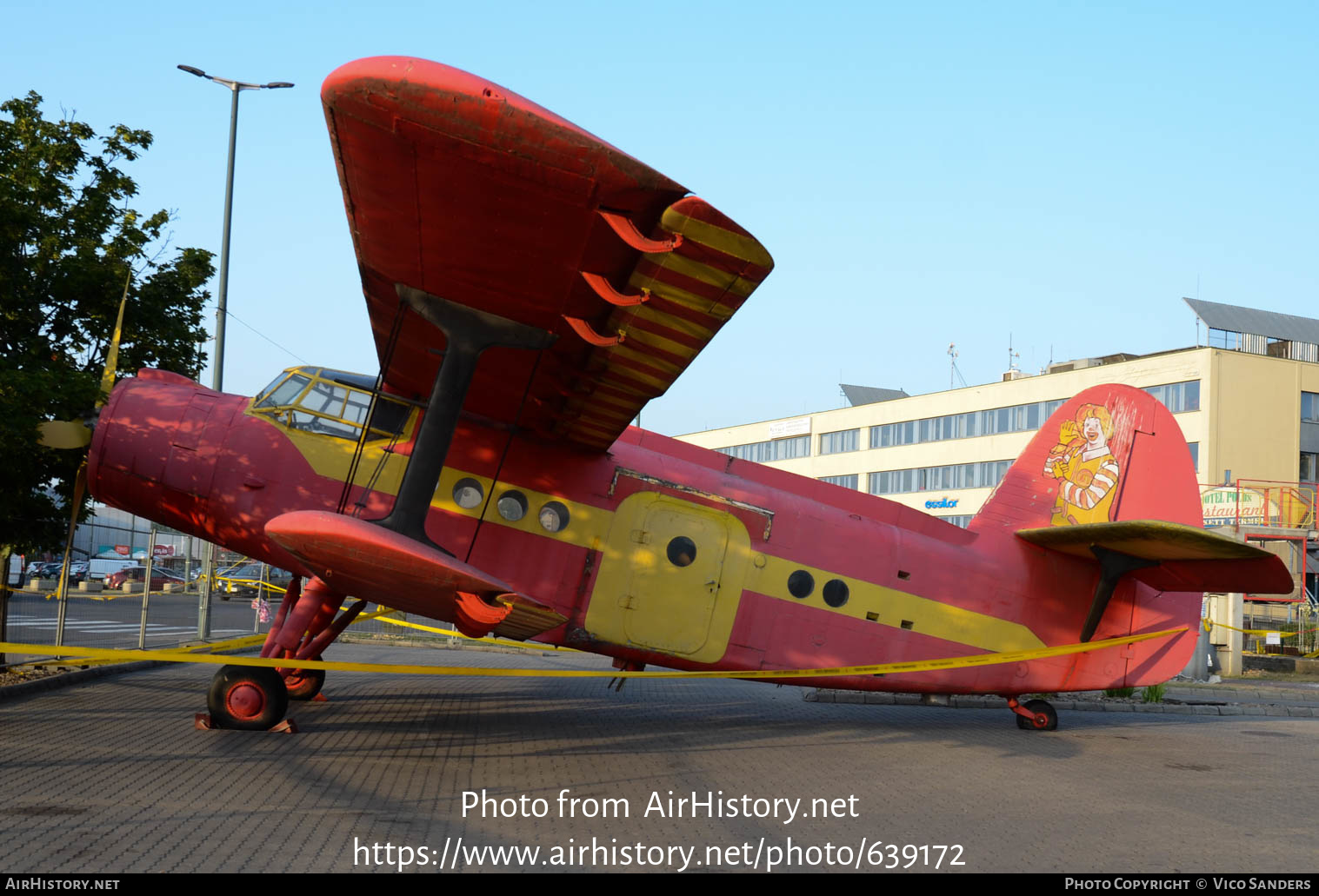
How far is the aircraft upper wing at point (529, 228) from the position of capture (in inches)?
219

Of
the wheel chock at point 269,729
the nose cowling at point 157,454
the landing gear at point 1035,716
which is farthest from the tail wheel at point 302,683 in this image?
the landing gear at point 1035,716

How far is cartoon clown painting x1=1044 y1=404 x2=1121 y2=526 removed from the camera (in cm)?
1316

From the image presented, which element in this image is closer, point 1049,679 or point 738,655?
point 738,655

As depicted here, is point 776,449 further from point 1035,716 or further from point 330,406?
point 330,406

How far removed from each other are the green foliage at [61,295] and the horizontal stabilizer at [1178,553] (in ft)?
36.4

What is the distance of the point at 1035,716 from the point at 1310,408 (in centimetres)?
4281

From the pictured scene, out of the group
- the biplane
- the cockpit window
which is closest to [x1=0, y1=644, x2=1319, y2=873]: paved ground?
the biplane

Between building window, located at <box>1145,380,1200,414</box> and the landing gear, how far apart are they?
35.9 metres

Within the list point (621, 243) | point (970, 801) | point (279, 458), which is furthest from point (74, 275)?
point (970, 801)

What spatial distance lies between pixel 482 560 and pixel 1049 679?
287 inches

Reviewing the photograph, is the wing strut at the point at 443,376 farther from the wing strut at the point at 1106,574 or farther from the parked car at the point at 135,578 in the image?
the parked car at the point at 135,578

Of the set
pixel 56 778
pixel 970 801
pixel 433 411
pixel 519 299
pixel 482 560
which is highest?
pixel 519 299

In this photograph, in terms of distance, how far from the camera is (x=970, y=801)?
8.51 m
